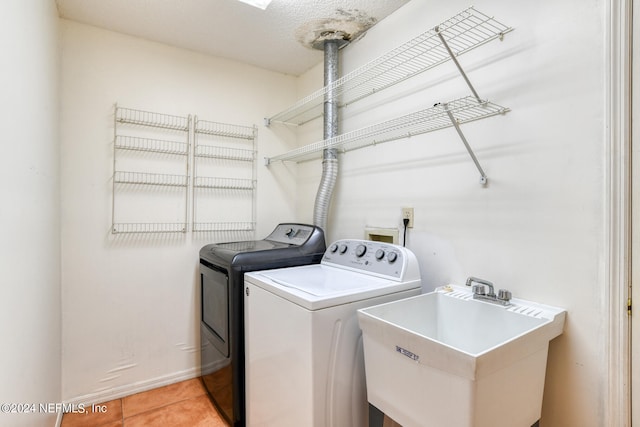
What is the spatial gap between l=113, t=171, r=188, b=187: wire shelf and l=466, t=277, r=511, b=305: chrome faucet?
1.96 m

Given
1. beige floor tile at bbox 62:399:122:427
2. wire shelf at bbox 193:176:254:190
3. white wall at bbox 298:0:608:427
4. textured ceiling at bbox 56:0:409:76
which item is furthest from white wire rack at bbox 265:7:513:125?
beige floor tile at bbox 62:399:122:427

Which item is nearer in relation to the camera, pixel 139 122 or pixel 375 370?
pixel 375 370

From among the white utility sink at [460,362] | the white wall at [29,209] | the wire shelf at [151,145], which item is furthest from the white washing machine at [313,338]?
the wire shelf at [151,145]

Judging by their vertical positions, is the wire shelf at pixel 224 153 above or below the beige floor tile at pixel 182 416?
above

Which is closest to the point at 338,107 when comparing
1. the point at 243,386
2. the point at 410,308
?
the point at 410,308

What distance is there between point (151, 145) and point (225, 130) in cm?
54

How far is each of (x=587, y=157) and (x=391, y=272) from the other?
2.83 feet

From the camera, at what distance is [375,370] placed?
1.13 metres

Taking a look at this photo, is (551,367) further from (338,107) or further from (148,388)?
(148,388)

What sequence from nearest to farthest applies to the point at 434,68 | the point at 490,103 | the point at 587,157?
the point at 587,157, the point at 490,103, the point at 434,68

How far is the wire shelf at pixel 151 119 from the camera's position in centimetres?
209

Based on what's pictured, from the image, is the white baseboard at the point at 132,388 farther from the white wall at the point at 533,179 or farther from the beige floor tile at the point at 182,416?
the white wall at the point at 533,179

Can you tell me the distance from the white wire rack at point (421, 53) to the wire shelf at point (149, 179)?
96 centimetres

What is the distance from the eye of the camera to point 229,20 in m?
1.97
